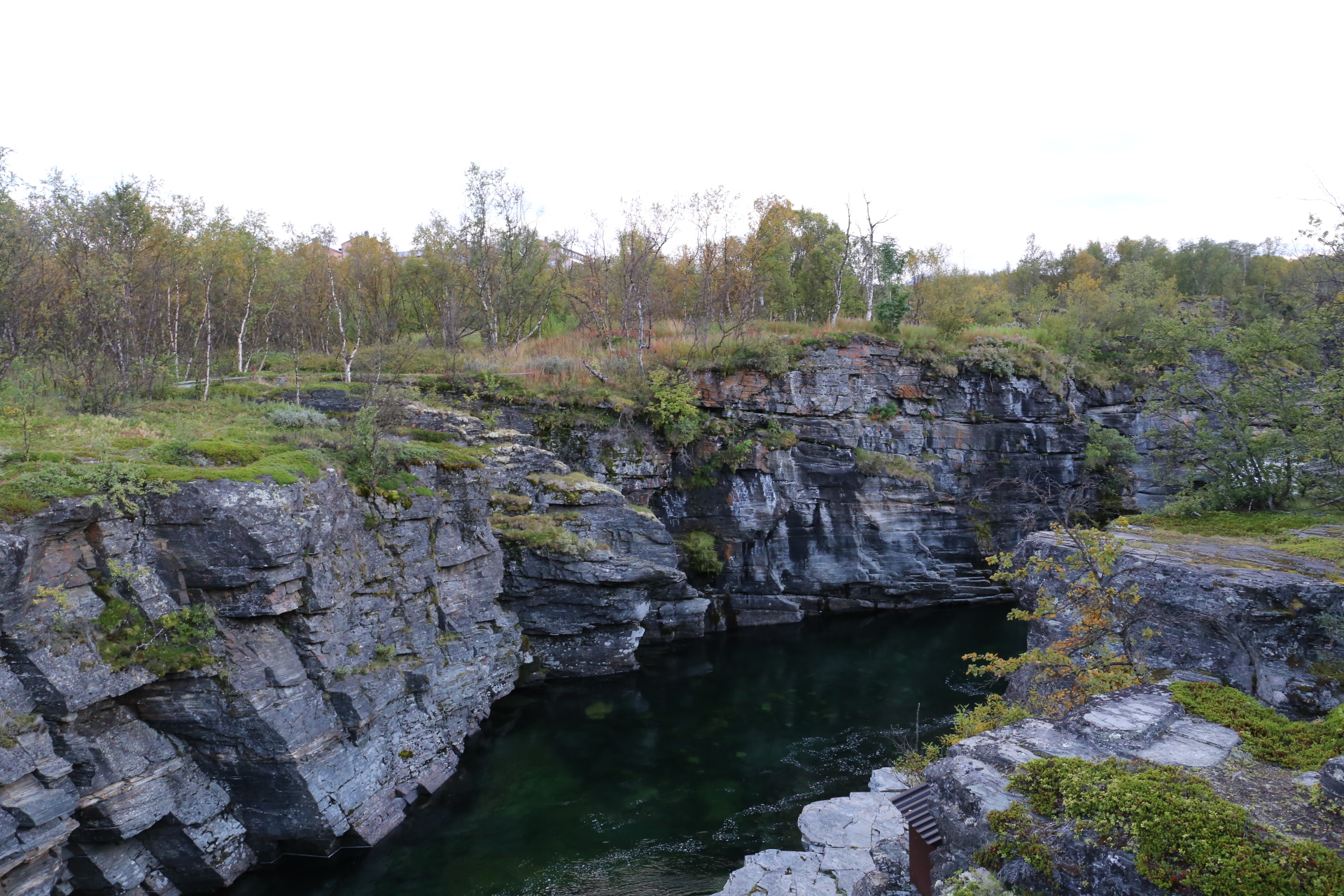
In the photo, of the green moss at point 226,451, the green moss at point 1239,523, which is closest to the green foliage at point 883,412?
the green moss at point 1239,523

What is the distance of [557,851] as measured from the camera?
12766 mm

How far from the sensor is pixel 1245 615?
300 inches

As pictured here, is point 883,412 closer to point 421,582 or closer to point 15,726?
point 421,582

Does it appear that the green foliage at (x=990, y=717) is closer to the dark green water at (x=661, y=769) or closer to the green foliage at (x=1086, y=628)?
the green foliage at (x=1086, y=628)

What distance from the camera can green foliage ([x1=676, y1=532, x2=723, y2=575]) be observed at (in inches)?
981

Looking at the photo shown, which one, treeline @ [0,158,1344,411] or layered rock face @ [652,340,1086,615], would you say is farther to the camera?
layered rock face @ [652,340,1086,615]

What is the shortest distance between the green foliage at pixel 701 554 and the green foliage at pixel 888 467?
703cm

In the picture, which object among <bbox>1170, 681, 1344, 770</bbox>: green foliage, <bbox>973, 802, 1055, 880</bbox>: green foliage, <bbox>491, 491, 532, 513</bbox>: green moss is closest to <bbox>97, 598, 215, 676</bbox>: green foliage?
<bbox>491, 491, 532, 513</bbox>: green moss

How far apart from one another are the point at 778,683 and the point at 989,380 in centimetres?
1689

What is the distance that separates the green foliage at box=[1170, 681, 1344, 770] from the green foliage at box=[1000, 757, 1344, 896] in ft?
3.56

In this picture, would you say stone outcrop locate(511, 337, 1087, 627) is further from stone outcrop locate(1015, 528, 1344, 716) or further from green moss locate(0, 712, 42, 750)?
stone outcrop locate(1015, 528, 1344, 716)

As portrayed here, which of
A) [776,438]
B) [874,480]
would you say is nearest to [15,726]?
[776,438]

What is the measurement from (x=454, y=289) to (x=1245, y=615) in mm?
30684

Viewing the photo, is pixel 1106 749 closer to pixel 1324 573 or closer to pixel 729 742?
pixel 1324 573
